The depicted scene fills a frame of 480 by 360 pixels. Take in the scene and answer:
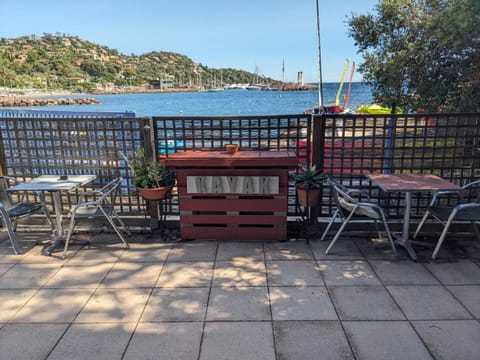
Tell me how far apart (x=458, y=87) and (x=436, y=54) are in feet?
2.98

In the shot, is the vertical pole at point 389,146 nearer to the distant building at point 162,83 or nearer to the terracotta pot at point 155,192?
the terracotta pot at point 155,192

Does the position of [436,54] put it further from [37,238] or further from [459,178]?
[37,238]

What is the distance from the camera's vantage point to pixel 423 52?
7.70 meters

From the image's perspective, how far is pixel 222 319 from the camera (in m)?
2.30

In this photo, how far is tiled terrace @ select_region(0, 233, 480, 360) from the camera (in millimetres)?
2021

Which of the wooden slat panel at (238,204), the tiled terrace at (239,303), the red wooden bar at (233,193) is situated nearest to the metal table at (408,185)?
the tiled terrace at (239,303)

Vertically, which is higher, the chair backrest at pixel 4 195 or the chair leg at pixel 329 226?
the chair backrest at pixel 4 195

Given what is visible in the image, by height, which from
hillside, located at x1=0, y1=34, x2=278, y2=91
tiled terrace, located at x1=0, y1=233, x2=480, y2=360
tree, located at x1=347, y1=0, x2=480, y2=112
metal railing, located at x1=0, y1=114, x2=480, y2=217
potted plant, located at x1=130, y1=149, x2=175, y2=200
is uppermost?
hillside, located at x1=0, y1=34, x2=278, y2=91

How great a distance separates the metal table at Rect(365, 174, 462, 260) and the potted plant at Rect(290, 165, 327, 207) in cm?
55

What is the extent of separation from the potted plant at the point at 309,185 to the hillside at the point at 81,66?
79186 mm

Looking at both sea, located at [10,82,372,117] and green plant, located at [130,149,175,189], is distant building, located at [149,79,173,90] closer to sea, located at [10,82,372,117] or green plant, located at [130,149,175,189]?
sea, located at [10,82,372,117]

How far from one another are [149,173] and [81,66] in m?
85.3

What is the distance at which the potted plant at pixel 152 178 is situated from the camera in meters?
3.55

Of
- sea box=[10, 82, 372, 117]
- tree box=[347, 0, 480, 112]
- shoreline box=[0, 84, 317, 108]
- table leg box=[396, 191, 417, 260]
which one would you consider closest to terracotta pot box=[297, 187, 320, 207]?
table leg box=[396, 191, 417, 260]
